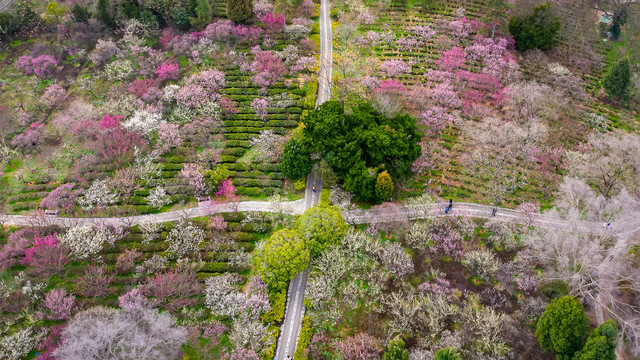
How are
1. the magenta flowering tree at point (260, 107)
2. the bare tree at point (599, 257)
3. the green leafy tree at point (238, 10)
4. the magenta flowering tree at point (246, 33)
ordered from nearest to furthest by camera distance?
1. the bare tree at point (599, 257)
2. the magenta flowering tree at point (260, 107)
3. the magenta flowering tree at point (246, 33)
4. the green leafy tree at point (238, 10)

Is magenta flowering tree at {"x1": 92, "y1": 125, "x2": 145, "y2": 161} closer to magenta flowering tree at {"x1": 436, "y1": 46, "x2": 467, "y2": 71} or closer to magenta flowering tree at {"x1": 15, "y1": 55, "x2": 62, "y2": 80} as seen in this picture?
magenta flowering tree at {"x1": 15, "y1": 55, "x2": 62, "y2": 80}

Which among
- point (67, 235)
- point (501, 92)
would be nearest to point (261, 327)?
point (67, 235)

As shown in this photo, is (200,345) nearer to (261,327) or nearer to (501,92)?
(261,327)

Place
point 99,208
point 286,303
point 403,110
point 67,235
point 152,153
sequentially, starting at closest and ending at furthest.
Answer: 1. point 286,303
2. point 67,235
3. point 99,208
4. point 152,153
5. point 403,110

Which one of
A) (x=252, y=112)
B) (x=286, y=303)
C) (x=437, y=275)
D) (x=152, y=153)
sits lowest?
(x=286, y=303)

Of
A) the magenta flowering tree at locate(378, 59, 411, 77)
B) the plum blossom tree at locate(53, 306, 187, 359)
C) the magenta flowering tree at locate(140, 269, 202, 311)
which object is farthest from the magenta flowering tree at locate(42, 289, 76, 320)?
the magenta flowering tree at locate(378, 59, 411, 77)

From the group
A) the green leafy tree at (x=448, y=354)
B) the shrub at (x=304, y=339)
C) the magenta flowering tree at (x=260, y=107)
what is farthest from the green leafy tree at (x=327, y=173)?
the green leafy tree at (x=448, y=354)

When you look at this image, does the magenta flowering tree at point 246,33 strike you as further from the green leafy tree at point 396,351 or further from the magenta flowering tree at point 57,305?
the green leafy tree at point 396,351
